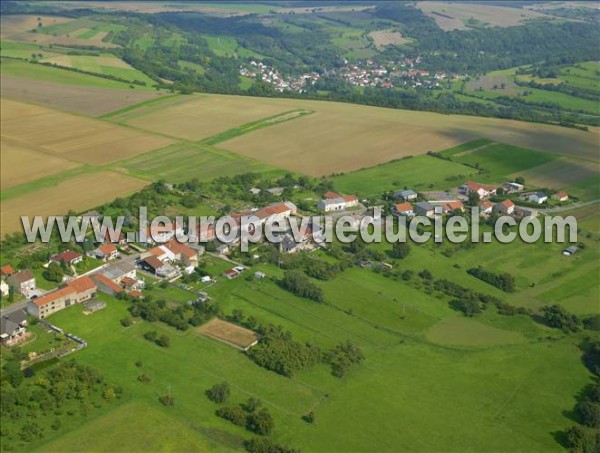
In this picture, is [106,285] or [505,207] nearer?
[106,285]

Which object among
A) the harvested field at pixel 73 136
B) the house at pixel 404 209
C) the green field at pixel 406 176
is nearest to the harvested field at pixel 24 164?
the harvested field at pixel 73 136

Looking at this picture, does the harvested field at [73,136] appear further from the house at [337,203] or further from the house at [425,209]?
the house at [425,209]

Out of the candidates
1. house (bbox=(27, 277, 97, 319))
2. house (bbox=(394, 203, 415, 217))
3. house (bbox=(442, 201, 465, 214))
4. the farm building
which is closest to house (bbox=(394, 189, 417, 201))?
house (bbox=(394, 203, 415, 217))

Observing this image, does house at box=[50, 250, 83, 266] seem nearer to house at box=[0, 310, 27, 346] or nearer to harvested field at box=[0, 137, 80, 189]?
house at box=[0, 310, 27, 346]

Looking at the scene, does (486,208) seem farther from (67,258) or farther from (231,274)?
(67,258)

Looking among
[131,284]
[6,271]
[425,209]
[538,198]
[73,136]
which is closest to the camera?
[131,284]

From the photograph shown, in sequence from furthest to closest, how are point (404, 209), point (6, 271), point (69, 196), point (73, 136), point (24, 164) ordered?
point (73, 136) < point (24, 164) < point (69, 196) < point (404, 209) < point (6, 271)

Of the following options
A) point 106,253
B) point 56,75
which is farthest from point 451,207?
point 56,75
